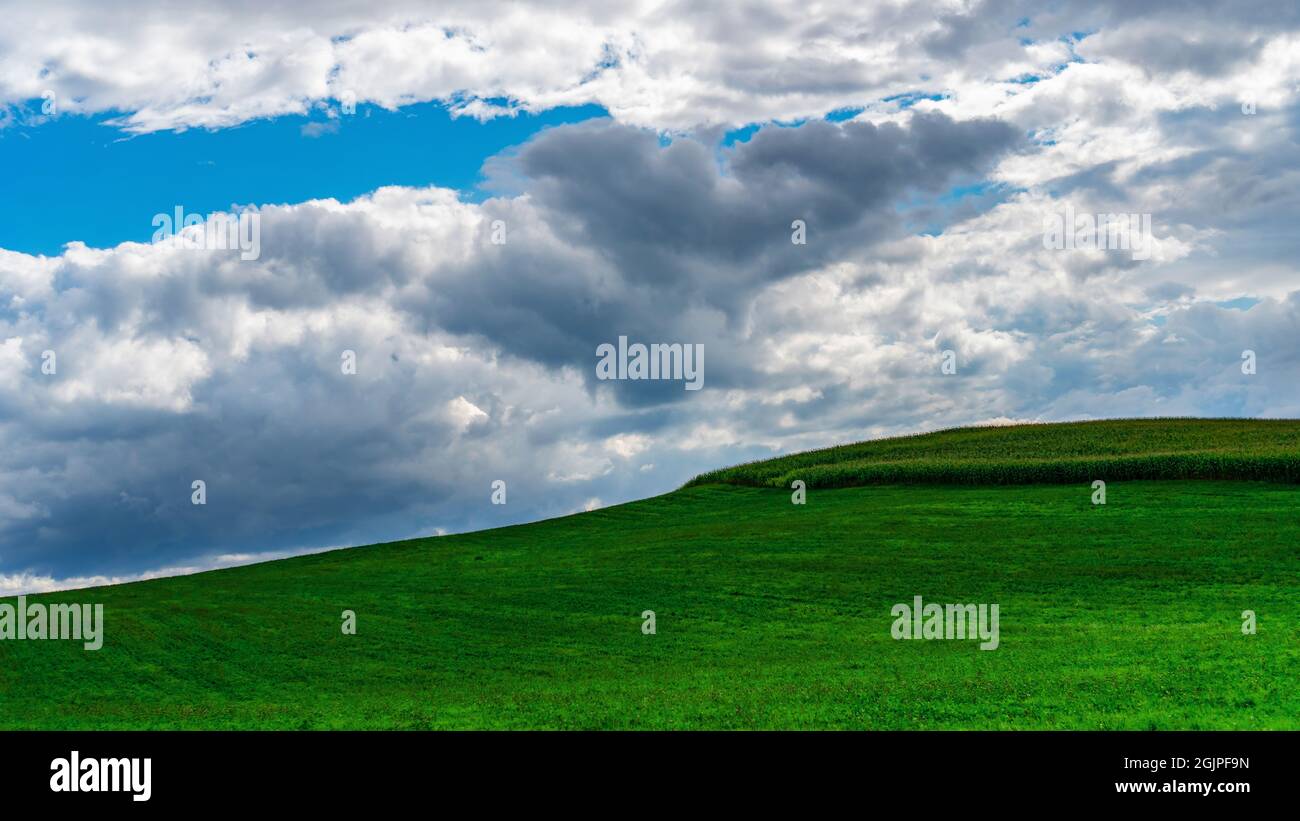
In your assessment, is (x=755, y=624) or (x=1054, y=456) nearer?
(x=755, y=624)

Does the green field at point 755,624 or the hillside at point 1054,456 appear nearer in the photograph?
the green field at point 755,624

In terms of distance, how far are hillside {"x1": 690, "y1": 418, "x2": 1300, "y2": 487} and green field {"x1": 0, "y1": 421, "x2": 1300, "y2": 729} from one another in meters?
0.73

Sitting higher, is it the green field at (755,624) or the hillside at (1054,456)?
the hillside at (1054,456)

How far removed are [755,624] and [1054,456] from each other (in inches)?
1896

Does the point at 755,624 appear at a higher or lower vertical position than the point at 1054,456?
lower

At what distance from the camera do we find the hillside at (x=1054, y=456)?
63.2 meters

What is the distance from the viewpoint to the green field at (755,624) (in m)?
20.2

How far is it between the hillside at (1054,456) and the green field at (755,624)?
28.6 inches

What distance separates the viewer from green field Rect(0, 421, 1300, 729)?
2025 cm

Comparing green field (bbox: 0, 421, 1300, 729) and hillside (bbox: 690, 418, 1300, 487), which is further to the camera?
hillside (bbox: 690, 418, 1300, 487)

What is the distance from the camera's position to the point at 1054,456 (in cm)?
7531
